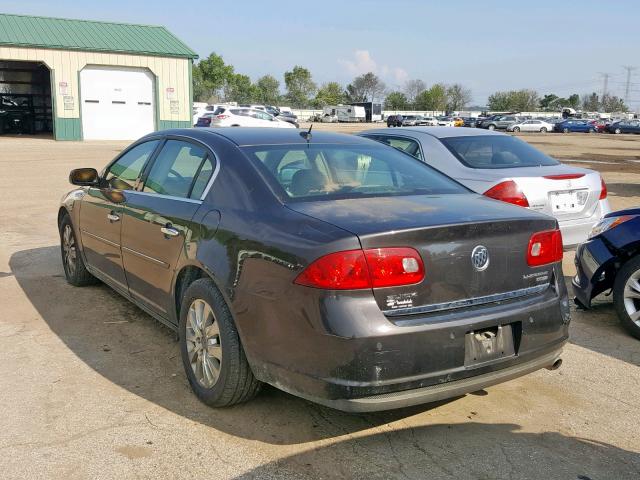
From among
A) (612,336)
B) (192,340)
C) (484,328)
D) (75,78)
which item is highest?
(75,78)

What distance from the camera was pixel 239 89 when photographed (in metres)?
A: 96.4

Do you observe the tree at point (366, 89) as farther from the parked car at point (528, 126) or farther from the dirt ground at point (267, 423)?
the dirt ground at point (267, 423)

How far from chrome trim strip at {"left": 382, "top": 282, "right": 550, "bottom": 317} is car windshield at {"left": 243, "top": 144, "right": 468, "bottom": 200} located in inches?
33.4

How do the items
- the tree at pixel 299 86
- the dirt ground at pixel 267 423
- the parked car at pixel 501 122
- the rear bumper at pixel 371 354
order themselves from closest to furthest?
the rear bumper at pixel 371 354 < the dirt ground at pixel 267 423 < the parked car at pixel 501 122 < the tree at pixel 299 86

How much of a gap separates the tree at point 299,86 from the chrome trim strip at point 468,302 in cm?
10879

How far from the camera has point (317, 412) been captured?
12.3ft

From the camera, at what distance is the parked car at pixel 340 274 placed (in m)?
2.99

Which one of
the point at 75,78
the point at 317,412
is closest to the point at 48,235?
the point at 317,412

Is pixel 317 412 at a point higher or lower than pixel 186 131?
lower

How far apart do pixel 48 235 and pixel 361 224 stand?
7.02m

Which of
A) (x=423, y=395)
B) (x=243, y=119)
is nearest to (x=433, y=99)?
(x=243, y=119)

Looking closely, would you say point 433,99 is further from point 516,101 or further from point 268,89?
point 268,89

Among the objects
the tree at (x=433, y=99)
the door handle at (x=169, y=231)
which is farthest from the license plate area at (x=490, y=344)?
the tree at (x=433, y=99)

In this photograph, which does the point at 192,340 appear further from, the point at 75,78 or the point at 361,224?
the point at 75,78
